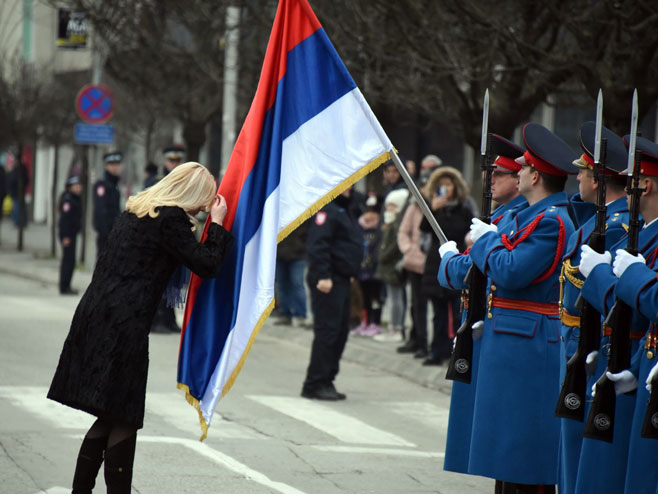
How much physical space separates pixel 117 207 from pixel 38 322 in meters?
2.92

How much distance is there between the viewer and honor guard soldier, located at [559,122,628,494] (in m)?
5.12

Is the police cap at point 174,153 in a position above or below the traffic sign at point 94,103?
below

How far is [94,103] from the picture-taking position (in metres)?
21.4

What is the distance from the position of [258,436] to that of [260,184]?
295 cm

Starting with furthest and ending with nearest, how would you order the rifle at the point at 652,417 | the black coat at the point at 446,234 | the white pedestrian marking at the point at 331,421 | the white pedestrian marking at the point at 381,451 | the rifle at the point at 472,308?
the black coat at the point at 446,234 < the white pedestrian marking at the point at 331,421 < the white pedestrian marking at the point at 381,451 < the rifle at the point at 472,308 < the rifle at the point at 652,417

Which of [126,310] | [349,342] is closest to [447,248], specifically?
[126,310]

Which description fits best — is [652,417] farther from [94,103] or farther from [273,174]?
[94,103]

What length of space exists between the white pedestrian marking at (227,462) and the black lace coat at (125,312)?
4.95 feet

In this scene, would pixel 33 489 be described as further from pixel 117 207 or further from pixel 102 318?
pixel 117 207

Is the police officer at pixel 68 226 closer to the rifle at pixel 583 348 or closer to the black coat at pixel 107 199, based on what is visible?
the black coat at pixel 107 199

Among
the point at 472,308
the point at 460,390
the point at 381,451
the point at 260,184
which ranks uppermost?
the point at 260,184

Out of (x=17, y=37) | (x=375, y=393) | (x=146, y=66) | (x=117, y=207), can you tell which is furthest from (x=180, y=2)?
(x=17, y=37)

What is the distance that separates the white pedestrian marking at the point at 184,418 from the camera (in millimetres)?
8539

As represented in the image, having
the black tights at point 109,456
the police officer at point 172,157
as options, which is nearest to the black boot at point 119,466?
the black tights at point 109,456
